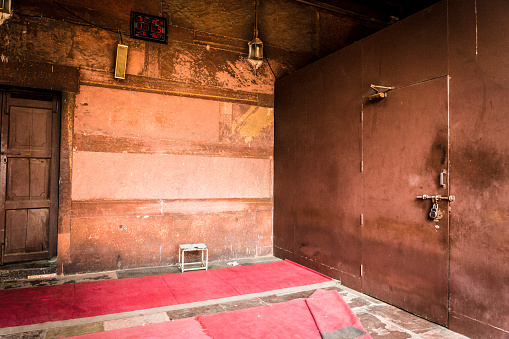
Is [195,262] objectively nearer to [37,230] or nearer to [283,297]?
[283,297]

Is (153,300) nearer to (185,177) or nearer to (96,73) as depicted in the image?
(185,177)

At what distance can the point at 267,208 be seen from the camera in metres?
5.55

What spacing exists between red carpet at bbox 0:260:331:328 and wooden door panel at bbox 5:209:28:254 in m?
0.94

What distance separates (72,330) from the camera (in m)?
2.73

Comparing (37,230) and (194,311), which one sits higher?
(37,230)

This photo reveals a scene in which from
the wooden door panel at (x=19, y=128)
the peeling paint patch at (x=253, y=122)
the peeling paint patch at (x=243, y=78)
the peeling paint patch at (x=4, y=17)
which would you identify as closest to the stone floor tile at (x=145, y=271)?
the wooden door panel at (x=19, y=128)

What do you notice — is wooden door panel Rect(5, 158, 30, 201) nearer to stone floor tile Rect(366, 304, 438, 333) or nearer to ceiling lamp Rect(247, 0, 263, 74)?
ceiling lamp Rect(247, 0, 263, 74)

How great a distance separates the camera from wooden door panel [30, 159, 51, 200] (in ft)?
14.5

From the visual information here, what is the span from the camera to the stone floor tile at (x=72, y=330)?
2643mm

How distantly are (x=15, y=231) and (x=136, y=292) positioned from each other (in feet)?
6.96

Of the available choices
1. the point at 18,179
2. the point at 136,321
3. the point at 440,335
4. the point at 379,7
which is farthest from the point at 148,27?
the point at 440,335

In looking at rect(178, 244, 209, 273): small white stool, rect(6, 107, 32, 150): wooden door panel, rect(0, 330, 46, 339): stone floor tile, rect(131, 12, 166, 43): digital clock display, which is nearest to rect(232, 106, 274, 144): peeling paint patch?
rect(131, 12, 166, 43): digital clock display

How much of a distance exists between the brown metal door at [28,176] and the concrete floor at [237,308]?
549mm

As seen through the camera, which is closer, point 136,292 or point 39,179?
point 136,292
